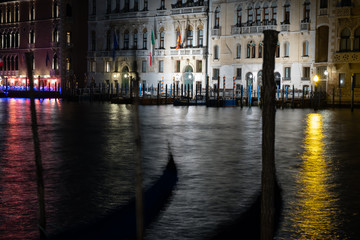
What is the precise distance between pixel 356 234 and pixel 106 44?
56769 mm

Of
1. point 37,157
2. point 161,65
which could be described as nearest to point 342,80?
point 161,65

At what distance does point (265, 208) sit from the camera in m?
4.54

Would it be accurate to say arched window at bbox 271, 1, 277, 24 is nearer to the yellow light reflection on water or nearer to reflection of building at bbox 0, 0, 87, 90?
reflection of building at bbox 0, 0, 87, 90

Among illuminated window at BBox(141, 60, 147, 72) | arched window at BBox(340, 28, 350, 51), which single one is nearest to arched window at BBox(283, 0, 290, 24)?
arched window at BBox(340, 28, 350, 51)

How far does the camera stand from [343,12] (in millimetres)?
44125

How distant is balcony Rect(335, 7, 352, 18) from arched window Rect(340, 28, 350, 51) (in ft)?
3.75

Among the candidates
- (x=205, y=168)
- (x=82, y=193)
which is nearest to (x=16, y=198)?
(x=82, y=193)

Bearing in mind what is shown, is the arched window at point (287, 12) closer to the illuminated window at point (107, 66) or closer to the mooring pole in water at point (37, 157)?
the illuminated window at point (107, 66)

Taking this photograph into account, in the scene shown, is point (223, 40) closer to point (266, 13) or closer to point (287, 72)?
point (266, 13)

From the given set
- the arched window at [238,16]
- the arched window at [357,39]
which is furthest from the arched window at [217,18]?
the arched window at [357,39]

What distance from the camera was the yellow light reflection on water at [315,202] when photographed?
601 centimetres

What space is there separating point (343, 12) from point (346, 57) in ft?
11.4

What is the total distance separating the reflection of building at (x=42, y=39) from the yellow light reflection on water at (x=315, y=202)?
174 ft

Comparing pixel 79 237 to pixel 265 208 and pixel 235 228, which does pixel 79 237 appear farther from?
pixel 265 208
